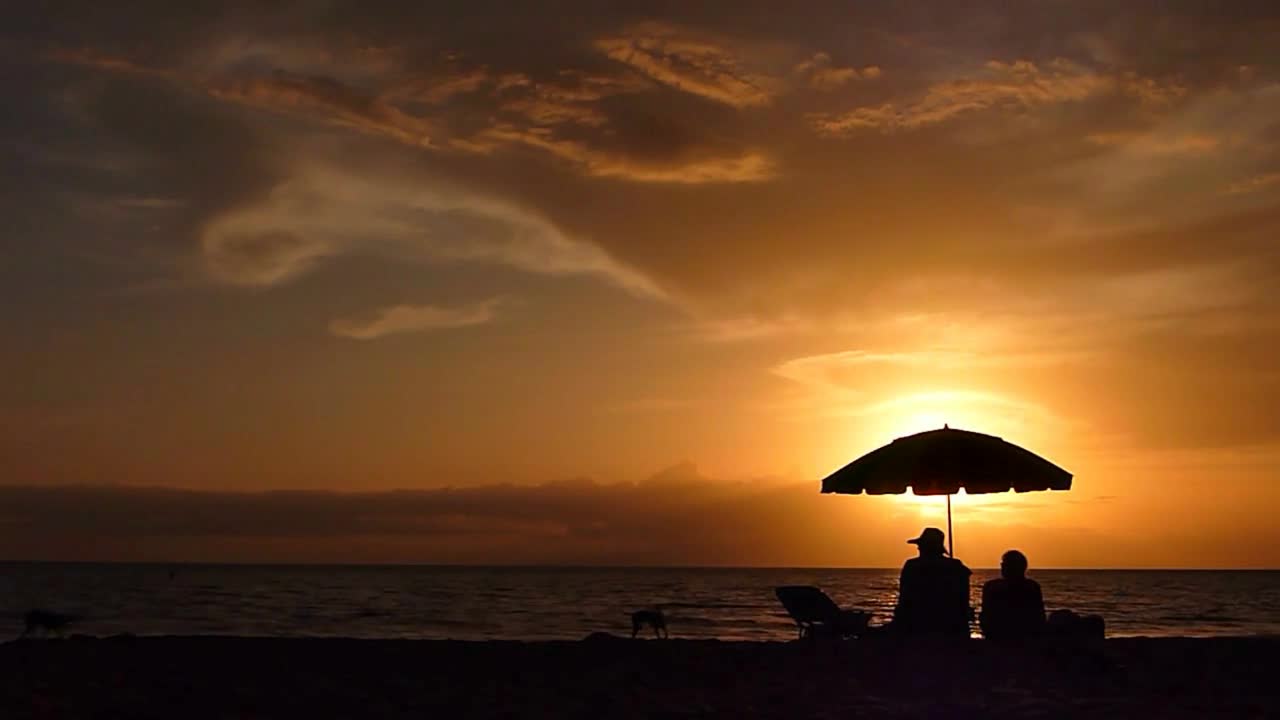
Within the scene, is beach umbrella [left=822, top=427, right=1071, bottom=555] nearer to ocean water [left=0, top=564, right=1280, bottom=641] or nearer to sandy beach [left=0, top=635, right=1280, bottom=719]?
sandy beach [left=0, top=635, right=1280, bottom=719]

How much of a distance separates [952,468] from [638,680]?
3.96 m

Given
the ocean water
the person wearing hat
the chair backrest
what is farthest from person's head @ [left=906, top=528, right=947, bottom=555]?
the ocean water

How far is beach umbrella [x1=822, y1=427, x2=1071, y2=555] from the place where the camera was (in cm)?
1126

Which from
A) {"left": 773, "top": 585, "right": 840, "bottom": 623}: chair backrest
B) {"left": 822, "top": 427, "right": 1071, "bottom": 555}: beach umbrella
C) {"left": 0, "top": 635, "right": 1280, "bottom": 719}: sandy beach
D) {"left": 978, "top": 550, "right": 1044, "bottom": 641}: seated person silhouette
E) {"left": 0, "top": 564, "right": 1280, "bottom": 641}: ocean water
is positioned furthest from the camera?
{"left": 0, "top": 564, "right": 1280, "bottom": 641}: ocean water

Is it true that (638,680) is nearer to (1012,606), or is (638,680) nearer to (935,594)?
(935,594)

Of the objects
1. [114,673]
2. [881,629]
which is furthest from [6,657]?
[881,629]

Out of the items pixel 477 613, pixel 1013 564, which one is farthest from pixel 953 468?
pixel 477 613

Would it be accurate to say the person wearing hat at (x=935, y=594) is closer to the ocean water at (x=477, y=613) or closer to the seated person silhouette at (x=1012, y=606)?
the seated person silhouette at (x=1012, y=606)

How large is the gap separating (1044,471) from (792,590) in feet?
13.9

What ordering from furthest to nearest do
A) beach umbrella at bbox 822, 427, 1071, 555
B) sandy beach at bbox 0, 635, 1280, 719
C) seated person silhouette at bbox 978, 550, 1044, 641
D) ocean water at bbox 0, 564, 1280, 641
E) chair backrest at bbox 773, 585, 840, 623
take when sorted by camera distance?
ocean water at bbox 0, 564, 1280, 641, chair backrest at bbox 773, 585, 840, 623, beach umbrella at bbox 822, 427, 1071, 555, seated person silhouette at bbox 978, 550, 1044, 641, sandy beach at bbox 0, 635, 1280, 719

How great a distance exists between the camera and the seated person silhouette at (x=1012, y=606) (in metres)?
10.4

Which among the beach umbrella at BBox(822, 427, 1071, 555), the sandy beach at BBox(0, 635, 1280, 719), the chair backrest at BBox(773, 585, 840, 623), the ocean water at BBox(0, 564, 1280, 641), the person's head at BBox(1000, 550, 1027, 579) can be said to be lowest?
the ocean water at BBox(0, 564, 1280, 641)

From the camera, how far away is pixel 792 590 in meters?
14.6

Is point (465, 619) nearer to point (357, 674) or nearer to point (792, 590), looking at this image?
point (792, 590)
